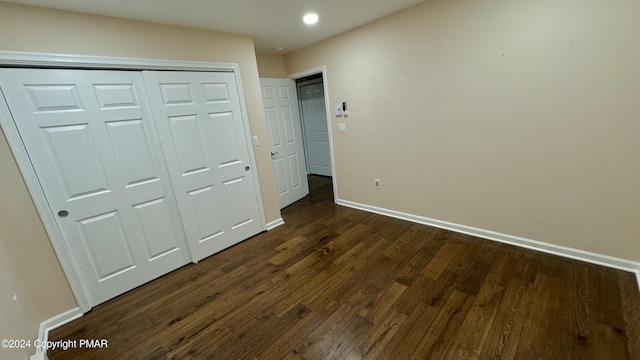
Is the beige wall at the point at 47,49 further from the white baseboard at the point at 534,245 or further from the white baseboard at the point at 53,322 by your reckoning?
the white baseboard at the point at 534,245

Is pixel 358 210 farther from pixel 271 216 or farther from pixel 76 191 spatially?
pixel 76 191

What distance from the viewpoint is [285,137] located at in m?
4.00

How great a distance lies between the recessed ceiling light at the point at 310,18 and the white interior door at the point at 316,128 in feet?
7.62

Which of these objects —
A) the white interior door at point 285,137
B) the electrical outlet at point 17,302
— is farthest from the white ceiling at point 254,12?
the electrical outlet at point 17,302

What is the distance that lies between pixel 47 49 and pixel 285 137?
2615 millimetres

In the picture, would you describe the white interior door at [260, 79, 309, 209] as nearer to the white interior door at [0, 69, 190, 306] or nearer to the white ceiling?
the white ceiling

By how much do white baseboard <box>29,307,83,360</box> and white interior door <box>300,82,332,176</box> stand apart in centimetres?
396

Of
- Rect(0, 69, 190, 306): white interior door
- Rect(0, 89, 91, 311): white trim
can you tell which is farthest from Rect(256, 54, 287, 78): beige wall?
Rect(0, 89, 91, 311): white trim

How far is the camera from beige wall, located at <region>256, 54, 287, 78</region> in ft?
12.0

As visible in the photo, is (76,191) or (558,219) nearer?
(76,191)

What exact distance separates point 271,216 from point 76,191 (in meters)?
1.90

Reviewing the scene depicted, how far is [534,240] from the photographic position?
2.32 metres

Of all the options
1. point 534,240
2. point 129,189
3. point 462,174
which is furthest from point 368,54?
point 129,189

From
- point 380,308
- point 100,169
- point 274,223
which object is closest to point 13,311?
point 100,169
